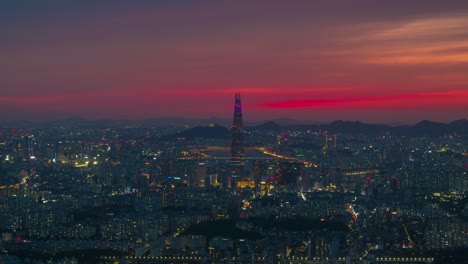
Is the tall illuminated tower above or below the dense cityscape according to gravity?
above

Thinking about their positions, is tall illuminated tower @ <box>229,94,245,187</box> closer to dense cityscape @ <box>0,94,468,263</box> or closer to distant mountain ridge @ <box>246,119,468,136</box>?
dense cityscape @ <box>0,94,468,263</box>

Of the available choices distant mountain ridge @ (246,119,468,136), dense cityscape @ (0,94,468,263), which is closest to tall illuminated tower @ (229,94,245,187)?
dense cityscape @ (0,94,468,263)

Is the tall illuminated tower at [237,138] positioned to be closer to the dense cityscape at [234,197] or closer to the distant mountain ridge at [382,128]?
the dense cityscape at [234,197]

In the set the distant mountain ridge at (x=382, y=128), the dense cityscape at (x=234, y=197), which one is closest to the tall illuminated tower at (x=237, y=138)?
the dense cityscape at (x=234, y=197)

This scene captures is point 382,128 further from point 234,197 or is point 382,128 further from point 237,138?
point 234,197

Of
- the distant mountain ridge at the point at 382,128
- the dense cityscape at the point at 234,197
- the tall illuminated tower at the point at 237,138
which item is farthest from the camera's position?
the distant mountain ridge at the point at 382,128

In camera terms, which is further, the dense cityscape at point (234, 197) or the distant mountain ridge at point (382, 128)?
the distant mountain ridge at point (382, 128)

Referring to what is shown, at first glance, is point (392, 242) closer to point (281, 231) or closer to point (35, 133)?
point (281, 231)

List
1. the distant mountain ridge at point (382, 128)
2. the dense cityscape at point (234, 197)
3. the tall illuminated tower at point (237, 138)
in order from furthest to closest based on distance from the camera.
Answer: the distant mountain ridge at point (382, 128) → the tall illuminated tower at point (237, 138) → the dense cityscape at point (234, 197)
